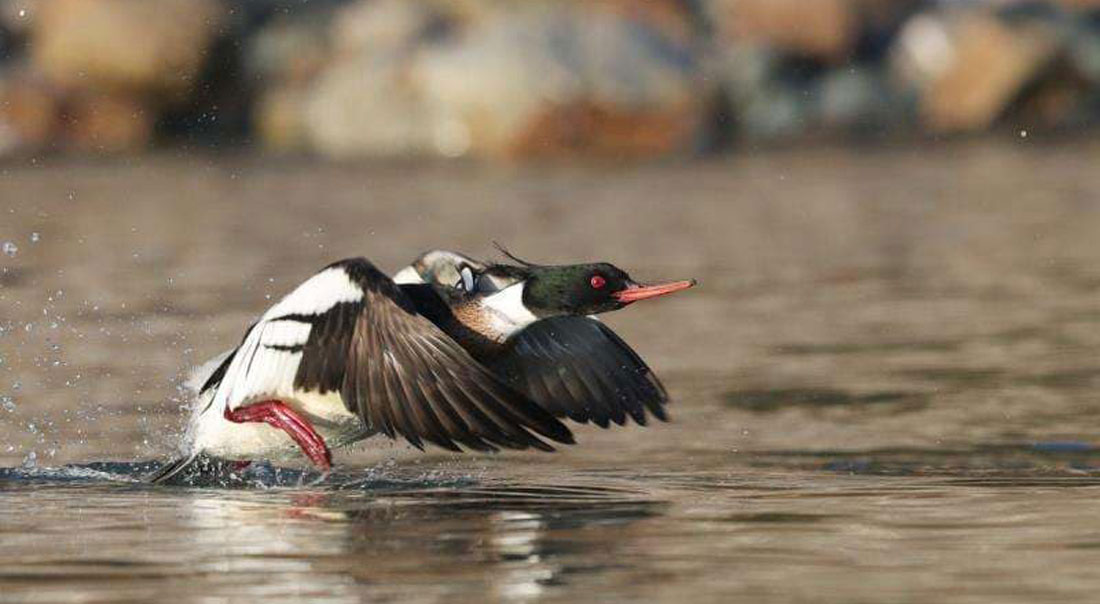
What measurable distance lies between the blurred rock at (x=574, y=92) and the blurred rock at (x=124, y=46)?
3.69 meters

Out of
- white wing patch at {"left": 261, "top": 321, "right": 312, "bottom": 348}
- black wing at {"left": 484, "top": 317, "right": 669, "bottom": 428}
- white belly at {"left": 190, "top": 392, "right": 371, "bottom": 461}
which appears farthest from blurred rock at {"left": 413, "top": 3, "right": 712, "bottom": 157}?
white wing patch at {"left": 261, "top": 321, "right": 312, "bottom": 348}

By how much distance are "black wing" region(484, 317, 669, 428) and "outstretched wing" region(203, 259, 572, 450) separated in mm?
1131

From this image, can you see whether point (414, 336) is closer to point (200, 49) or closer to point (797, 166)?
point (797, 166)

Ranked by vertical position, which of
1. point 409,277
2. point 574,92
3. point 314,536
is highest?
point 574,92

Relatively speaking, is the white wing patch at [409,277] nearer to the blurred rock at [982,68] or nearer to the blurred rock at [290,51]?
the blurred rock at [982,68]

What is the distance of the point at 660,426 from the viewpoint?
10.2 m

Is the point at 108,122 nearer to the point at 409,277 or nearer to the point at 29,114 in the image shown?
the point at 29,114

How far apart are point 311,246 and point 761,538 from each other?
10.7 m

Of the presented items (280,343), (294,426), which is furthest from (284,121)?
(280,343)

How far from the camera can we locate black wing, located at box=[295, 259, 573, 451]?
7.68 metres

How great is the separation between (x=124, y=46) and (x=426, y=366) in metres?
21.7

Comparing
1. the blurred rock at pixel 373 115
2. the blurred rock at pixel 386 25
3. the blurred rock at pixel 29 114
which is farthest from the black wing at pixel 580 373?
the blurred rock at pixel 386 25

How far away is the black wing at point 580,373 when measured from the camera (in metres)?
9.16

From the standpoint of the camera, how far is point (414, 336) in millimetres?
7883
